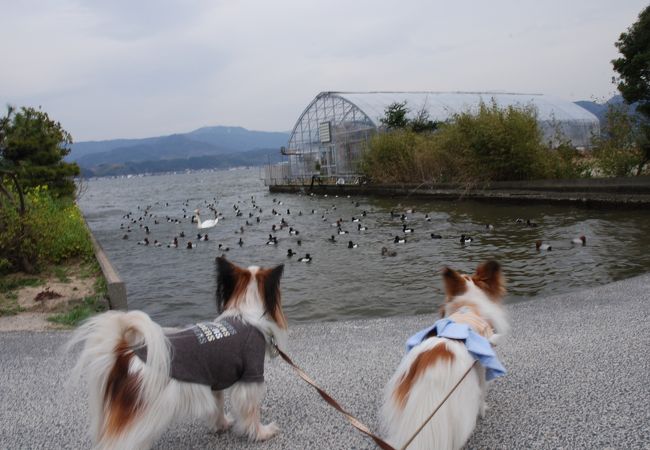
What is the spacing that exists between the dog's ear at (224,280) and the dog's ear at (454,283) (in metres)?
1.57

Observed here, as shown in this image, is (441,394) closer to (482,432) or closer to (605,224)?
(482,432)

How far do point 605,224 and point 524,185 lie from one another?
Result: 749 centimetres

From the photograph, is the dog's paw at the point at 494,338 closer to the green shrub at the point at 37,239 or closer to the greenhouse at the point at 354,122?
the green shrub at the point at 37,239

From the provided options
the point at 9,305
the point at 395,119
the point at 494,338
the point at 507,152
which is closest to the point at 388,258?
the point at 9,305

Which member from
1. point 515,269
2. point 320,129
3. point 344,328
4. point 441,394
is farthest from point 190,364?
point 320,129

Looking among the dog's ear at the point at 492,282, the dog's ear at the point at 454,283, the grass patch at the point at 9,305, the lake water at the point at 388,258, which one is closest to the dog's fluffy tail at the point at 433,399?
the dog's ear at the point at 454,283

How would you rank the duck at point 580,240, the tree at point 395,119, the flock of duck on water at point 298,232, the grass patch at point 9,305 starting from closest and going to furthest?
the grass patch at point 9,305
the duck at point 580,240
the flock of duck on water at point 298,232
the tree at point 395,119

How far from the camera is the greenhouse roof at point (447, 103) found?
40.0m

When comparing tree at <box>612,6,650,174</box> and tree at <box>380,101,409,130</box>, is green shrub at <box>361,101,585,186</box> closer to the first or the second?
tree at <box>612,6,650,174</box>

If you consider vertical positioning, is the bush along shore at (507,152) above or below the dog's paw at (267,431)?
above

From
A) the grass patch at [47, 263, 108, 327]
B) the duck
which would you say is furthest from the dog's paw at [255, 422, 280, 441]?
the duck

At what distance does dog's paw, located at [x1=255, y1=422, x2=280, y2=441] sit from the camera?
12.0 feet

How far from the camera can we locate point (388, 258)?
14.3m

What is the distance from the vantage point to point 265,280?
3.63m
